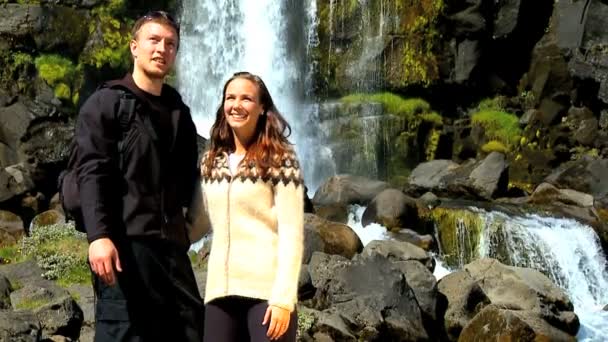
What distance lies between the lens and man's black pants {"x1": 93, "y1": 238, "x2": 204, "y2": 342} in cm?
317

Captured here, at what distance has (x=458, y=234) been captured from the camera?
14672 millimetres

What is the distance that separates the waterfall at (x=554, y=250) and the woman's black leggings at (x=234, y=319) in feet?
36.3

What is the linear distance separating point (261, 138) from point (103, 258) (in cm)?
Result: 82

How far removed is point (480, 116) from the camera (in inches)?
899

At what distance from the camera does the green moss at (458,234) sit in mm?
14336

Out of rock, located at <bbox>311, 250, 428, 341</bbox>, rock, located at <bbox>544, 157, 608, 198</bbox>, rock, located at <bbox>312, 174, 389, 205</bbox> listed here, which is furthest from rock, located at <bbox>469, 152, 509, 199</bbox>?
rock, located at <bbox>311, 250, 428, 341</bbox>

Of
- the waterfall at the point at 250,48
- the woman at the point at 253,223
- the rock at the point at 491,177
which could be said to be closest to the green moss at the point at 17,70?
the waterfall at the point at 250,48

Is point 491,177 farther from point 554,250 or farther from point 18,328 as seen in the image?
point 18,328

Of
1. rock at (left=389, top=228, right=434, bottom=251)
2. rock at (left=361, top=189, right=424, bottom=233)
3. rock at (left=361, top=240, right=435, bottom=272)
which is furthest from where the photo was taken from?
rock at (left=361, top=189, right=424, bottom=233)

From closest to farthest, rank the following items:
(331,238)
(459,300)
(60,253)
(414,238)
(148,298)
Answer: (148,298) < (459,300) < (60,253) < (331,238) < (414,238)

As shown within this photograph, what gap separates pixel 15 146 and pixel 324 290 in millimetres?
11799

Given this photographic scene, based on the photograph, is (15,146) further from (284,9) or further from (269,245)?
(269,245)

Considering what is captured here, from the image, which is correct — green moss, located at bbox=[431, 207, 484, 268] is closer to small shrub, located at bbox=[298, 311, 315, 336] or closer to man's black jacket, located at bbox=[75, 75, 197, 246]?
small shrub, located at bbox=[298, 311, 315, 336]

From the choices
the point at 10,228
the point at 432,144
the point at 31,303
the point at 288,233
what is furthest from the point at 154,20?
the point at 432,144
